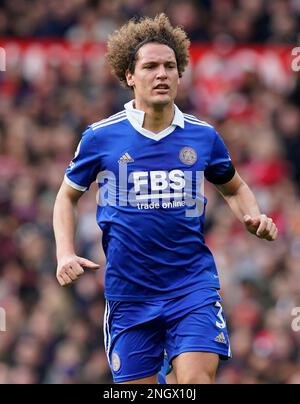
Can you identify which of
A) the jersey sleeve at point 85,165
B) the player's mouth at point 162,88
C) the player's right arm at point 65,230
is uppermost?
the player's mouth at point 162,88

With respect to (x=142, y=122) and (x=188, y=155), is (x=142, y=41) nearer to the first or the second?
(x=142, y=122)

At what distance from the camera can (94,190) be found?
14977mm

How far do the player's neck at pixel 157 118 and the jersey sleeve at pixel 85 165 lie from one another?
347mm

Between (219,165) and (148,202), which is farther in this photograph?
(219,165)

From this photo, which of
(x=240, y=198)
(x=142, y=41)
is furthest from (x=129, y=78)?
(x=240, y=198)

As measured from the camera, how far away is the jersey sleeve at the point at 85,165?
777cm

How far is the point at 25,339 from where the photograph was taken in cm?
1390

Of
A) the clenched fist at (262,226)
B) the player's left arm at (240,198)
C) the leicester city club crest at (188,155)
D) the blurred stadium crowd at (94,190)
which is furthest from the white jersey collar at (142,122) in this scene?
the blurred stadium crowd at (94,190)

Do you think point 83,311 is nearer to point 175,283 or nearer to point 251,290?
point 251,290

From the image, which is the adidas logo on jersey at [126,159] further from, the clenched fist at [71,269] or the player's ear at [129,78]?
the clenched fist at [71,269]

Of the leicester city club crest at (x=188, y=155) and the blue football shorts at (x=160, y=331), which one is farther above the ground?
the leicester city club crest at (x=188, y=155)

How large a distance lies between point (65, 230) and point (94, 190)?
720 centimetres
